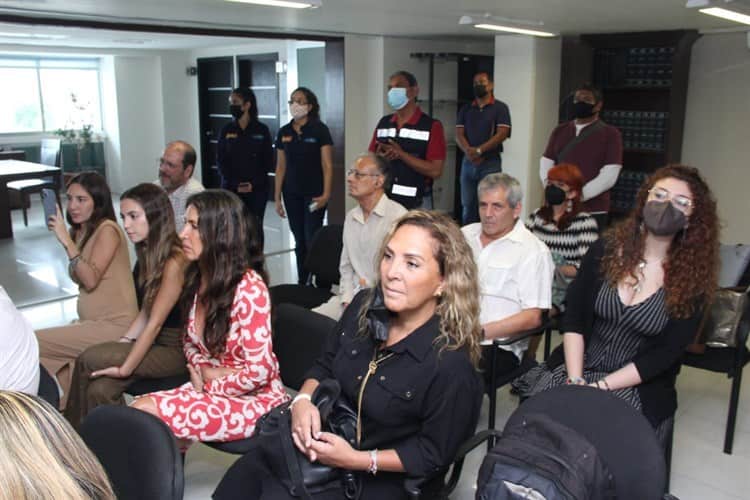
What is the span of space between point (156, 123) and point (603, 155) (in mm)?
8473

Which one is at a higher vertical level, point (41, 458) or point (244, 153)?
point (244, 153)

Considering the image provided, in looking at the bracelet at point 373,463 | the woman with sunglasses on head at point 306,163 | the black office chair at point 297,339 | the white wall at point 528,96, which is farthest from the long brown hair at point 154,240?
the white wall at point 528,96

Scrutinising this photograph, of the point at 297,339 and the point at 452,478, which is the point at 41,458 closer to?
the point at 452,478

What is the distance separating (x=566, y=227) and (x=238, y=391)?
2032 mm

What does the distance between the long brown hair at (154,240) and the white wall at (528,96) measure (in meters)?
4.39

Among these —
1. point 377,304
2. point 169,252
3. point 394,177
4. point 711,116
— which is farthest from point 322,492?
point 711,116

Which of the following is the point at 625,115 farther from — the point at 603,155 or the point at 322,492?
the point at 322,492

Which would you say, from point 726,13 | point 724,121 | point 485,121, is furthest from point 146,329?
point 724,121

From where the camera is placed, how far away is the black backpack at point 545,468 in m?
1.47

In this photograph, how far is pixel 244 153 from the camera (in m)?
5.57

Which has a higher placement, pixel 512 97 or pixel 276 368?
pixel 512 97

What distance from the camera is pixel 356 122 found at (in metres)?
6.89

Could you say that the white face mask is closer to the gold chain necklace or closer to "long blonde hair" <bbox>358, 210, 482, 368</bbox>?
"long blonde hair" <bbox>358, 210, 482, 368</bbox>

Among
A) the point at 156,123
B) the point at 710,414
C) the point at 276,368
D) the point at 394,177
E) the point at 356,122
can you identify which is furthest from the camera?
the point at 156,123
